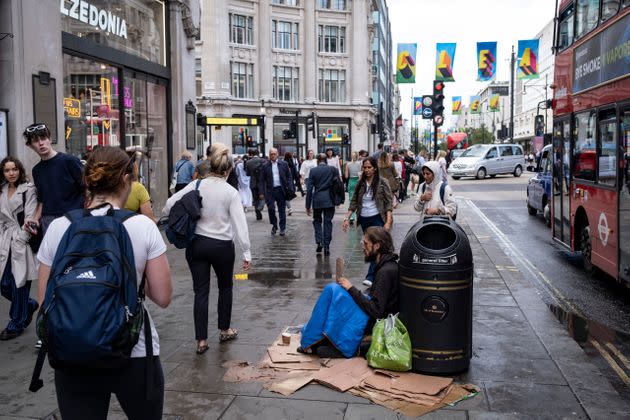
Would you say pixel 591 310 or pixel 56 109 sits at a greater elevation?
pixel 56 109

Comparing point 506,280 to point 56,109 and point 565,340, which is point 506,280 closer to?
point 565,340

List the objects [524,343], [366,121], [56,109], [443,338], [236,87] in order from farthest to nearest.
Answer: [366,121]
[236,87]
[56,109]
[524,343]
[443,338]

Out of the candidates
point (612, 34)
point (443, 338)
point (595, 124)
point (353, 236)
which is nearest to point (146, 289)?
point (443, 338)

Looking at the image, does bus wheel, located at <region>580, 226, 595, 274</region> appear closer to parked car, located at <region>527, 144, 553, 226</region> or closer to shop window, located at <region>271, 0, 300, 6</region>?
parked car, located at <region>527, 144, 553, 226</region>

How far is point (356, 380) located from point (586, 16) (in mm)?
6868

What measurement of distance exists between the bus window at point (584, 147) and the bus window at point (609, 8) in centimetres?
135

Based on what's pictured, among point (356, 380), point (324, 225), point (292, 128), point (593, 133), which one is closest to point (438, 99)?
point (324, 225)

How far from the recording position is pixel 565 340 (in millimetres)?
6266

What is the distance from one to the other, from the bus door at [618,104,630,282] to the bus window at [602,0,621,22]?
1.22 metres

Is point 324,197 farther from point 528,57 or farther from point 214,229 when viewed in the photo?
Answer: point 528,57

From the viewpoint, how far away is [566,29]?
10500mm

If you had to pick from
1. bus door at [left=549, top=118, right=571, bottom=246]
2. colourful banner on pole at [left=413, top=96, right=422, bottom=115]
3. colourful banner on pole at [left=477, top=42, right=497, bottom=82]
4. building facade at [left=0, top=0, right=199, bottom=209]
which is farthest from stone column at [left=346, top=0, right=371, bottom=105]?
bus door at [left=549, top=118, right=571, bottom=246]

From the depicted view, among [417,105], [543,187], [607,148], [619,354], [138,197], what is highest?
[417,105]

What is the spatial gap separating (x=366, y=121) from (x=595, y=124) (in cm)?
5038
